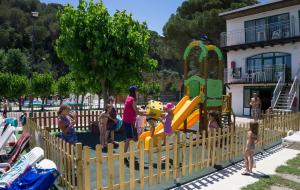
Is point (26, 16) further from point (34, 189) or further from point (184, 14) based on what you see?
point (34, 189)

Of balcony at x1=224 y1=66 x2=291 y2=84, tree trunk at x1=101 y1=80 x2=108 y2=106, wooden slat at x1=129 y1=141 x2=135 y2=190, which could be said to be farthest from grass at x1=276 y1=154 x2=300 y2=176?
balcony at x1=224 y1=66 x2=291 y2=84

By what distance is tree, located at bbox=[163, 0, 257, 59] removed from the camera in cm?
3519

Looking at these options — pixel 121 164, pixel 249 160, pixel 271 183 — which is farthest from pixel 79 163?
pixel 249 160

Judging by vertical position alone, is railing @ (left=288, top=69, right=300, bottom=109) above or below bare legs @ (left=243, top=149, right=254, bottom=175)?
above

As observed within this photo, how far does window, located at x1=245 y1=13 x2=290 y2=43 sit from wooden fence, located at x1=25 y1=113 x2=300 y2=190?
14.9 meters

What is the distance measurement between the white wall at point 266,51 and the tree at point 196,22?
28.5ft

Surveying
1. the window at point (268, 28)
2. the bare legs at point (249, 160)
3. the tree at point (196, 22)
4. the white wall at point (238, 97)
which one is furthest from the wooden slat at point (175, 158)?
the tree at point (196, 22)

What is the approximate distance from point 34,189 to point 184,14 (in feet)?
128

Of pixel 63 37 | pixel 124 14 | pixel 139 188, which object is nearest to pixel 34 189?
pixel 139 188

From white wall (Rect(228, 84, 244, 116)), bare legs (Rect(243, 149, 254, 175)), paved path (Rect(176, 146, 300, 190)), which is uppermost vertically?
white wall (Rect(228, 84, 244, 116))

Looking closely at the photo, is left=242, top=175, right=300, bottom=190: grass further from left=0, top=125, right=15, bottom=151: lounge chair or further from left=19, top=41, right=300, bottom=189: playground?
left=0, top=125, right=15, bottom=151: lounge chair

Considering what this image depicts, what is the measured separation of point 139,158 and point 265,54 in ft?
70.8

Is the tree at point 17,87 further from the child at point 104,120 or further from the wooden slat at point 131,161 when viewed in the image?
the wooden slat at point 131,161

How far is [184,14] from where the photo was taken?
136 feet
